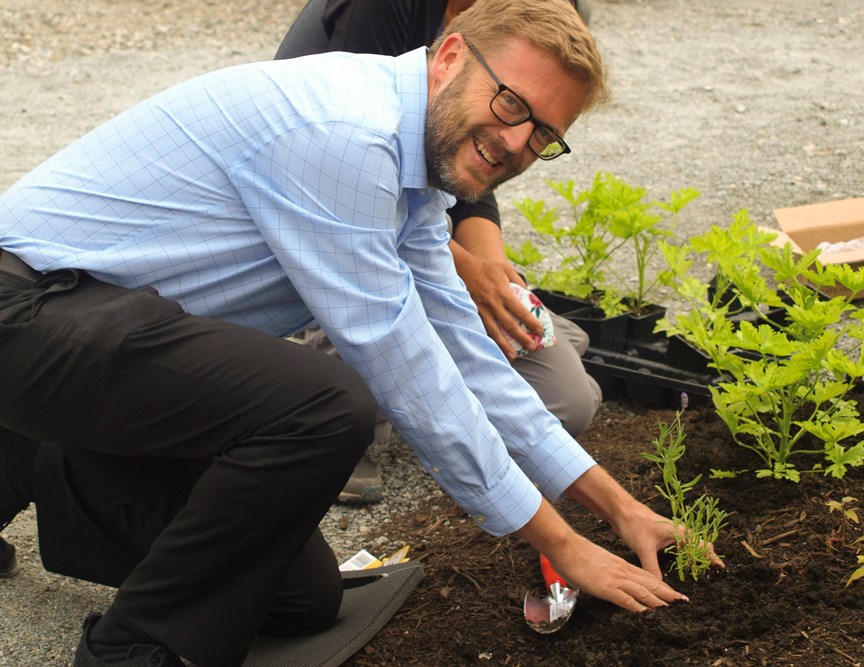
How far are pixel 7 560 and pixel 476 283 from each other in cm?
148

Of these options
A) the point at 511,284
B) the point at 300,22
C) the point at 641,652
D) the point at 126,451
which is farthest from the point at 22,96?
the point at 641,652

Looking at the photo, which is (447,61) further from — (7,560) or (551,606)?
(7,560)

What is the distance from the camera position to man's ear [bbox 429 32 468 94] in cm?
205

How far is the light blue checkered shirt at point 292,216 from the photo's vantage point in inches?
75.3

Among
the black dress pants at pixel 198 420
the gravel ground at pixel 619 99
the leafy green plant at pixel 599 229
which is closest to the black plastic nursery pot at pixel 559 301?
the leafy green plant at pixel 599 229

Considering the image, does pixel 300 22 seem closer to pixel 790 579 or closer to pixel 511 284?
pixel 511 284

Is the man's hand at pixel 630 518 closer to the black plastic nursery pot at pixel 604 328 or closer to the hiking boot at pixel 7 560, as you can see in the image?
the black plastic nursery pot at pixel 604 328

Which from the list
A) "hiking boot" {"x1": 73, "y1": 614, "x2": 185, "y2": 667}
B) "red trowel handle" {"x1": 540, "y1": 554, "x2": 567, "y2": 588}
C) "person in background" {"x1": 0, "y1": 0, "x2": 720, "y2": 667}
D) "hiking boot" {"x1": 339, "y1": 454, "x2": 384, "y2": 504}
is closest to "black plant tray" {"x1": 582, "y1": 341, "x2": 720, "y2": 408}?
"hiking boot" {"x1": 339, "y1": 454, "x2": 384, "y2": 504}

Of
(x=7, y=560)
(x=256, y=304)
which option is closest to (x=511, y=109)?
(x=256, y=304)

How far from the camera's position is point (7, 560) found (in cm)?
263

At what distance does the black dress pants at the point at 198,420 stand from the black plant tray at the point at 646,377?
149cm

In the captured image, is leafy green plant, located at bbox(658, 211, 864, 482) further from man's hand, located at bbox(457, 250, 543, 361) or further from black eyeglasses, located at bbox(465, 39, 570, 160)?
black eyeglasses, located at bbox(465, 39, 570, 160)

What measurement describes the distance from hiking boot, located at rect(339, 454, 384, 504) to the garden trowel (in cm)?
76

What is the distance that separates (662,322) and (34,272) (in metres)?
1.68
